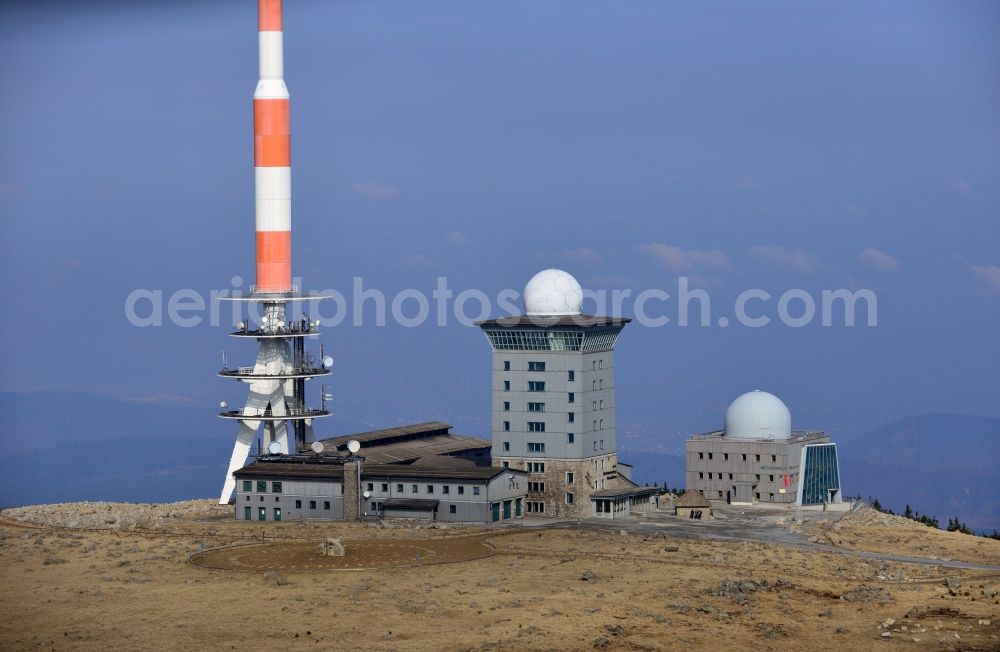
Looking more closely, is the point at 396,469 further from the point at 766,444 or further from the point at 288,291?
the point at 766,444

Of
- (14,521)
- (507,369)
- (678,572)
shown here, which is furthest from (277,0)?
(678,572)

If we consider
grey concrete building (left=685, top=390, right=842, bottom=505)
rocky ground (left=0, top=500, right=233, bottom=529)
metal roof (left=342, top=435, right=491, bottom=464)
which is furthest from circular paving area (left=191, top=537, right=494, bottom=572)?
grey concrete building (left=685, top=390, right=842, bottom=505)

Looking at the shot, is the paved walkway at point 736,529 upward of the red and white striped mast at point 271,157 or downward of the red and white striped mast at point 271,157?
downward

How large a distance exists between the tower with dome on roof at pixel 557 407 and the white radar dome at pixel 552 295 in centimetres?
7

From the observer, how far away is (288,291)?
126875 mm

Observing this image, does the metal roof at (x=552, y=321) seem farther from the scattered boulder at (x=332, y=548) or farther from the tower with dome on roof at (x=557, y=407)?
the scattered boulder at (x=332, y=548)

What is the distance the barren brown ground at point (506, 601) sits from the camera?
80.9 meters

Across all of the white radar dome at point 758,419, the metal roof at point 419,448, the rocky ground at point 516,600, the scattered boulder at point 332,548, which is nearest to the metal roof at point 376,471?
the metal roof at point 419,448

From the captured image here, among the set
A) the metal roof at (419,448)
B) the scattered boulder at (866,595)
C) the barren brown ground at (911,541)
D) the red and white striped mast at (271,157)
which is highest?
the red and white striped mast at (271,157)

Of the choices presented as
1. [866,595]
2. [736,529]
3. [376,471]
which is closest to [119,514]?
[376,471]

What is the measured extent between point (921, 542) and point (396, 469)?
1313 inches

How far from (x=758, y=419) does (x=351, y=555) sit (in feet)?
132

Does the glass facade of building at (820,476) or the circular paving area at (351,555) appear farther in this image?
the glass facade of building at (820,476)

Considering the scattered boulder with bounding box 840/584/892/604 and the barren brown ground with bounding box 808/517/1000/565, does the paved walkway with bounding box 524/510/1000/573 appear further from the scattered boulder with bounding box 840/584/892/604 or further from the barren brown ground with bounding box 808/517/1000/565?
the scattered boulder with bounding box 840/584/892/604
